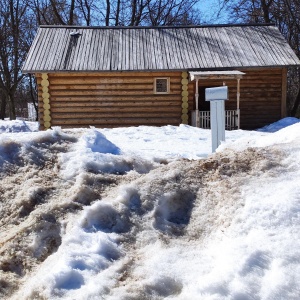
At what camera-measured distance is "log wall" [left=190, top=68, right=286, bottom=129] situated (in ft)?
50.0

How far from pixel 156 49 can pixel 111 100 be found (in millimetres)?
3072

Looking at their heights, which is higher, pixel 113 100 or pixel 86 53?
pixel 86 53

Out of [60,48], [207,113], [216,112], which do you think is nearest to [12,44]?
[60,48]

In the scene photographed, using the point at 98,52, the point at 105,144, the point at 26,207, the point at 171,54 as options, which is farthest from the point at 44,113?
the point at 26,207

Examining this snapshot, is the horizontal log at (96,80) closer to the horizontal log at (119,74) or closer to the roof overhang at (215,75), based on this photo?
the horizontal log at (119,74)

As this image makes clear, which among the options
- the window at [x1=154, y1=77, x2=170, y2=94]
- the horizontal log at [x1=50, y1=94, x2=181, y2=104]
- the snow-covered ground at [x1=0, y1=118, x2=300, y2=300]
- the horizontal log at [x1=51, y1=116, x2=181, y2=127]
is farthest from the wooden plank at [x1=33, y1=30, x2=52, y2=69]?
the snow-covered ground at [x1=0, y1=118, x2=300, y2=300]

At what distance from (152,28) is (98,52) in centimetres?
338

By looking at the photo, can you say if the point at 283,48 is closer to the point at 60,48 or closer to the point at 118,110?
the point at 118,110

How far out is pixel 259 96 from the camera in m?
15.4

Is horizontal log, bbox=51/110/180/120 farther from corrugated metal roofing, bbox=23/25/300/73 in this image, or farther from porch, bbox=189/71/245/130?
corrugated metal roofing, bbox=23/25/300/73

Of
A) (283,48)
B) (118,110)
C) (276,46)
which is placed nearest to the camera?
(118,110)

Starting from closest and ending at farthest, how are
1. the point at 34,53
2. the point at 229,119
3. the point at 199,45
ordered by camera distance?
the point at 229,119 → the point at 34,53 → the point at 199,45

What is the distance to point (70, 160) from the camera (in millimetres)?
3463

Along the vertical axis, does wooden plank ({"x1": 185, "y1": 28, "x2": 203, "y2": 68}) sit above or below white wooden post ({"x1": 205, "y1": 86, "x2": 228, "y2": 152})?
above
